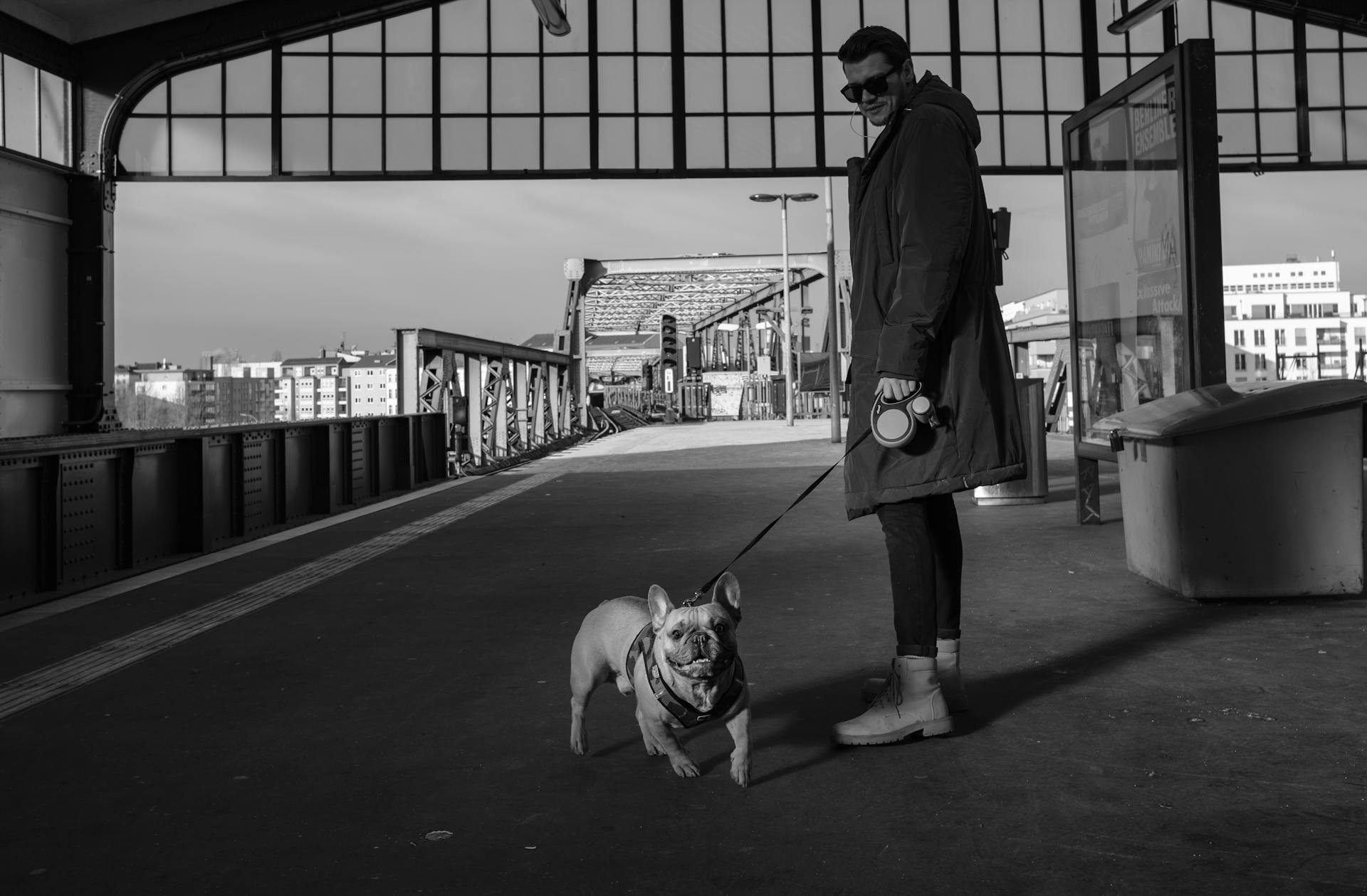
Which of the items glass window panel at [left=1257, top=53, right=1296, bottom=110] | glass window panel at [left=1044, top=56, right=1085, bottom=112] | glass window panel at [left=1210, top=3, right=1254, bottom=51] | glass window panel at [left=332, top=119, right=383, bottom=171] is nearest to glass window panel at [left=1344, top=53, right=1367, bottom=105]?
glass window panel at [left=1257, top=53, right=1296, bottom=110]

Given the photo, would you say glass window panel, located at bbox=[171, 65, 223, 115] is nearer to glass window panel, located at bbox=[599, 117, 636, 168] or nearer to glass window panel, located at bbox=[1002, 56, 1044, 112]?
glass window panel, located at bbox=[599, 117, 636, 168]

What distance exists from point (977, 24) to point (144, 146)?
13.6 meters

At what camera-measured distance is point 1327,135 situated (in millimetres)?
19062

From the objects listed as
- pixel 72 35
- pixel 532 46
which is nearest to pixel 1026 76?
pixel 532 46

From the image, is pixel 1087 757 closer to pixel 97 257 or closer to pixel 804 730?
pixel 804 730

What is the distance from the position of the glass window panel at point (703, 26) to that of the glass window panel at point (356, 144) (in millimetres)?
5232

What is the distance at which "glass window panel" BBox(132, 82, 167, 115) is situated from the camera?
60.6ft

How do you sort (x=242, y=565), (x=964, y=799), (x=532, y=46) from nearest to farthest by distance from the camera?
(x=964, y=799), (x=242, y=565), (x=532, y=46)

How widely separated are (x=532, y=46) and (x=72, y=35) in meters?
6.99

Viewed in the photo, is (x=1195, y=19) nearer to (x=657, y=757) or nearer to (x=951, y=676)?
(x=951, y=676)

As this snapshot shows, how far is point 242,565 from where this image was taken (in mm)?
7785

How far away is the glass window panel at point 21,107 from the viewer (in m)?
16.8

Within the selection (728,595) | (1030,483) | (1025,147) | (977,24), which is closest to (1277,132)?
(1025,147)

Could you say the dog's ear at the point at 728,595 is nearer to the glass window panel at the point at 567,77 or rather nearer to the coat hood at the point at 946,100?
the coat hood at the point at 946,100
